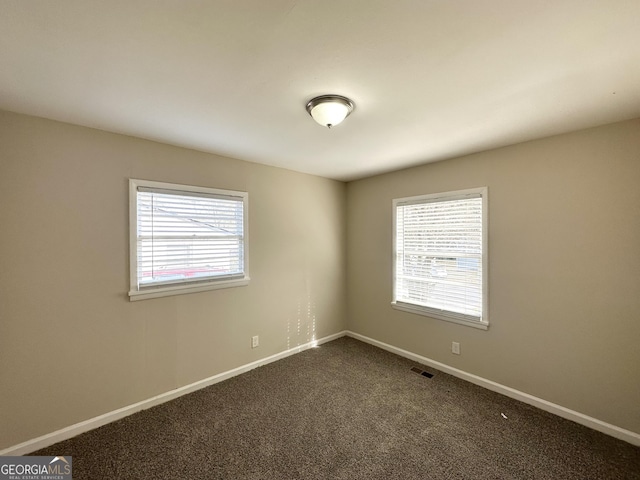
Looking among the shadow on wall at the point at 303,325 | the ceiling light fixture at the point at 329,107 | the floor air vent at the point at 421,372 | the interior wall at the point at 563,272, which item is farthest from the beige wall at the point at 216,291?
the ceiling light fixture at the point at 329,107

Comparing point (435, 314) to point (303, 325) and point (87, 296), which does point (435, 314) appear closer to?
point (303, 325)

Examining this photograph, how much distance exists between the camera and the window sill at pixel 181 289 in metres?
2.34

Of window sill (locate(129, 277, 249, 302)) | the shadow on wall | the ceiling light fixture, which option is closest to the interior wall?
the shadow on wall

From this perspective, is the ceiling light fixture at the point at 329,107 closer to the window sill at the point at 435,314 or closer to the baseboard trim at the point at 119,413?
the window sill at the point at 435,314

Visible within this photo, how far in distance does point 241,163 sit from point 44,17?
1954 mm

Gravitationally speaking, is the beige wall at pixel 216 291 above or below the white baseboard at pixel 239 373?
above

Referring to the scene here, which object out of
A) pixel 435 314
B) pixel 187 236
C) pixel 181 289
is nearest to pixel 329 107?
pixel 187 236

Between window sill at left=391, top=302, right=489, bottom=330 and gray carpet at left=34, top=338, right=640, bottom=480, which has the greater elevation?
window sill at left=391, top=302, right=489, bottom=330

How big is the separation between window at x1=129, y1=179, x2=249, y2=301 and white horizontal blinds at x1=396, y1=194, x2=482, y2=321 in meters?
2.01

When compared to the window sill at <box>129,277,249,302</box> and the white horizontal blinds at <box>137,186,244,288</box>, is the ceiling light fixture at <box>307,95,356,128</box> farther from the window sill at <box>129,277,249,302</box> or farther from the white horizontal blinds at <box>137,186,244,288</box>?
the window sill at <box>129,277,249,302</box>

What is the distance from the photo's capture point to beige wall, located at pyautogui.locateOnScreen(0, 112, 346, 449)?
1.87m

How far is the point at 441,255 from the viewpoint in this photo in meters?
3.08

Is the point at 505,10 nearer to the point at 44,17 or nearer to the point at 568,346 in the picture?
the point at 44,17

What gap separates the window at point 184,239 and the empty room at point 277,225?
21 mm
